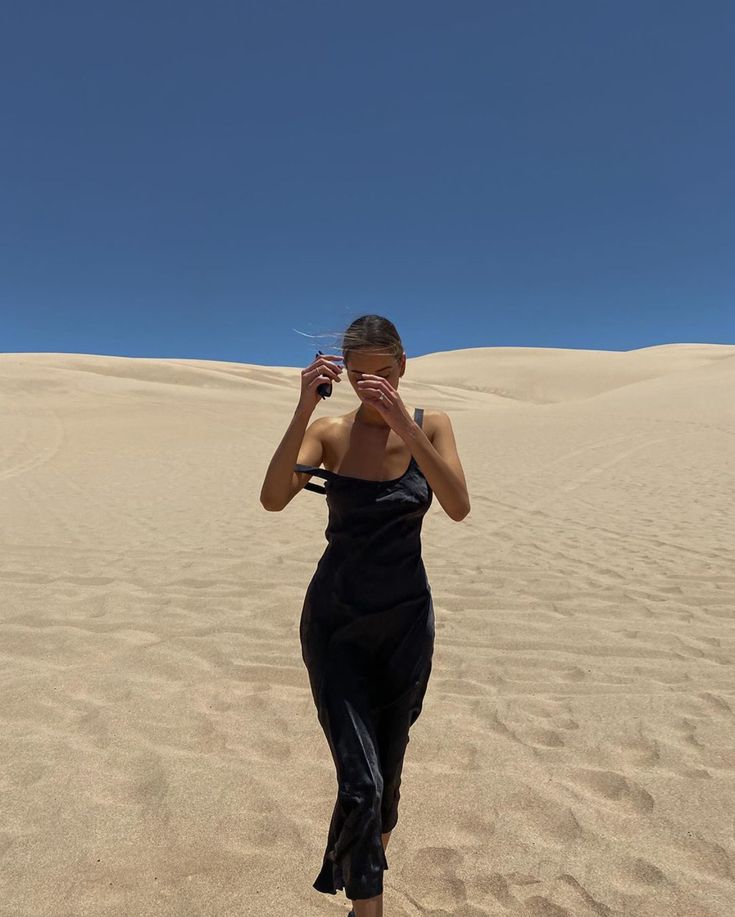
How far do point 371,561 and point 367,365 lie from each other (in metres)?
0.64

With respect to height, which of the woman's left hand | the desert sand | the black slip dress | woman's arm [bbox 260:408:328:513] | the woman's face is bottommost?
the desert sand

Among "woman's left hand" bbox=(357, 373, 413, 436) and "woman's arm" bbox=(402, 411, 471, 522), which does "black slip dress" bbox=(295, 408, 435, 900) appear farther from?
"woman's left hand" bbox=(357, 373, 413, 436)

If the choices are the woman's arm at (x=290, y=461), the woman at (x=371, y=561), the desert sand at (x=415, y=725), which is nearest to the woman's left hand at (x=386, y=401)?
the woman at (x=371, y=561)

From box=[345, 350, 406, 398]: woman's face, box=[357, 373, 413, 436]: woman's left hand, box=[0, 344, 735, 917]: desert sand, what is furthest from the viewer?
box=[0, 344, 735, 917]: desert sand

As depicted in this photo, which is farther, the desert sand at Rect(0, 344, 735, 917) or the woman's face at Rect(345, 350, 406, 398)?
the desert sand at Rect(0, 344, 735, 917)

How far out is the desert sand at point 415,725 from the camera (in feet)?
8.59

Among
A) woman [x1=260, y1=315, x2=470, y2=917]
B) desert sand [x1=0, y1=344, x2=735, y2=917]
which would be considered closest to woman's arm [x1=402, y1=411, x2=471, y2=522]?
woman [x1=260, y1=315, x2=470, y2=917]

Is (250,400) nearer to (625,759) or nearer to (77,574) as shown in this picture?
(77,574)

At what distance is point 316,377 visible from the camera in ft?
6.47

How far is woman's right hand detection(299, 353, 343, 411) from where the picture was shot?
195 cm

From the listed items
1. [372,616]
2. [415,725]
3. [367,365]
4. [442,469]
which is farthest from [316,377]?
[415,725]

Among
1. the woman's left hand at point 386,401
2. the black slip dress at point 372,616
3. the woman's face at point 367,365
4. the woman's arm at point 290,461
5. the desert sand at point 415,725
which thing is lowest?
the desert sand at point 415,725

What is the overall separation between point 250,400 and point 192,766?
2970cm

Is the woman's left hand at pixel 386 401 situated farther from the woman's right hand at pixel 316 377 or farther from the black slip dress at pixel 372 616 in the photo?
the black slip dress at pixel 372 616
